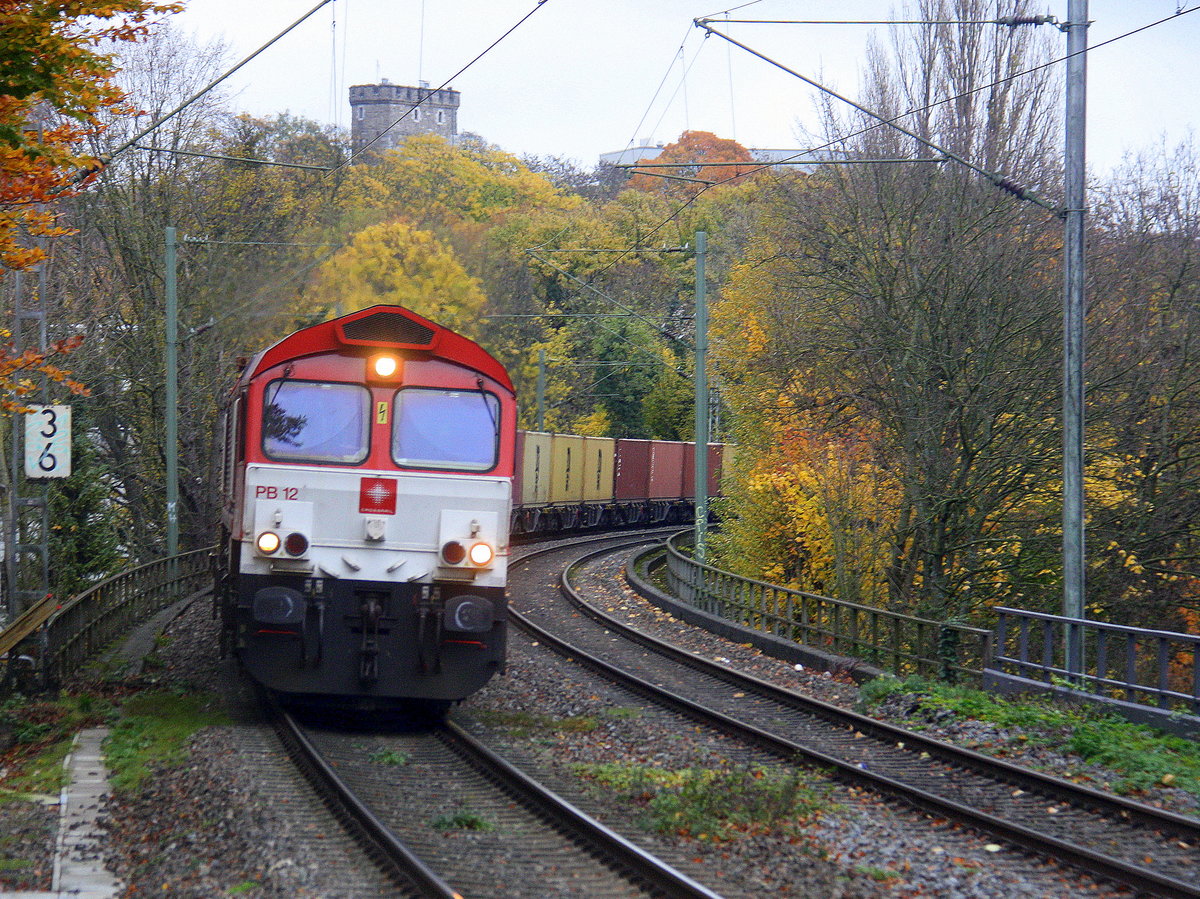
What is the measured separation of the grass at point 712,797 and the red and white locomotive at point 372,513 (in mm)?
1764

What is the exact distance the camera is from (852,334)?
63.8ft

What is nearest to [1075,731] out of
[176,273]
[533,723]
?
[533,723]

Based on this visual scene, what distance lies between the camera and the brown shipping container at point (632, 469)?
41.2 meters

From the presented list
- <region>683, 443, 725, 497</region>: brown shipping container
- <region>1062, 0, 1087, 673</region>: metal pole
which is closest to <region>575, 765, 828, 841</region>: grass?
<region>1062, 0, 1087, 673</region>: metal pole

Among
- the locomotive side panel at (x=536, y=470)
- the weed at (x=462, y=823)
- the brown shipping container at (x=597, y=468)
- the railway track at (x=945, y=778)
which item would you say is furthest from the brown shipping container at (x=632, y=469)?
the weed at (x=462, y=823)

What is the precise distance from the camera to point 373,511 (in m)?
9.96

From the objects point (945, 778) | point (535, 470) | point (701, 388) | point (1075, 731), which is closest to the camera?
point (945, 778)

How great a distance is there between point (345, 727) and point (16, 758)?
2.48m

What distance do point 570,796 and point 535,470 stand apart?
25692mm

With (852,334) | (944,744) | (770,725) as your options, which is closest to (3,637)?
(770,725)

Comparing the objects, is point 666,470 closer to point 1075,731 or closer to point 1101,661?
point 1101,661

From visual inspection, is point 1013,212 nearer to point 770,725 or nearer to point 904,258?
point 904,258

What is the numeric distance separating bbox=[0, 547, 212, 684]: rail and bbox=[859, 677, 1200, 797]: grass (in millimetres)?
8007

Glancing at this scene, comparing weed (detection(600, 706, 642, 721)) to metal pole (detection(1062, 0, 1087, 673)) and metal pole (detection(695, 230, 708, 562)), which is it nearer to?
metal pole (detection(1062, 0, 1087, 673))
